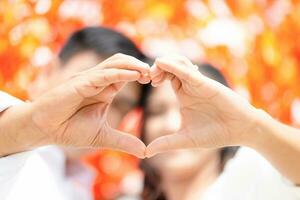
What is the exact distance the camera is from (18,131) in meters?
0.71

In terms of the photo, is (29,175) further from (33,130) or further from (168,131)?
(168,131)

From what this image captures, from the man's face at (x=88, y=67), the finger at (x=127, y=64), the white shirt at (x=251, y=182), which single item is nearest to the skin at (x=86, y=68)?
the man's face at (x=88, y=67)

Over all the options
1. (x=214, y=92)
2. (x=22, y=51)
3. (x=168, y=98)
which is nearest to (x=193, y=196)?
(x=168, y=98)

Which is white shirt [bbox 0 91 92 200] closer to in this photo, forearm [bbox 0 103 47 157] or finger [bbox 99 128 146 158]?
forearm [bbox 0 103 47 157]

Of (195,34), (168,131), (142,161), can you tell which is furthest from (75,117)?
(195,34)

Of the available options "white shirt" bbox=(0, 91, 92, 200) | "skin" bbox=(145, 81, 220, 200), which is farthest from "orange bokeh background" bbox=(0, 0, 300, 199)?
"white shirt" bbox=(0, 91, 92, 200)

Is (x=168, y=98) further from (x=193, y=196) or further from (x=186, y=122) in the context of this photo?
(x=186, y=122)

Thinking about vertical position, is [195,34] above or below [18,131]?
below

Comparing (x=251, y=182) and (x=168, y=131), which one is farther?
(x=168, y=131)

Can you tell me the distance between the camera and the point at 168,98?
113 cm

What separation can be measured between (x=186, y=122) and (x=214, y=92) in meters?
0.07

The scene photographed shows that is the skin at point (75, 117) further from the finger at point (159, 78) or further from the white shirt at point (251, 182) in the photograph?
the white shirt at point (251, 182)

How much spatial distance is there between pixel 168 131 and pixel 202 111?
1.30ft

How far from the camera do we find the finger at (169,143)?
27.4 inches
